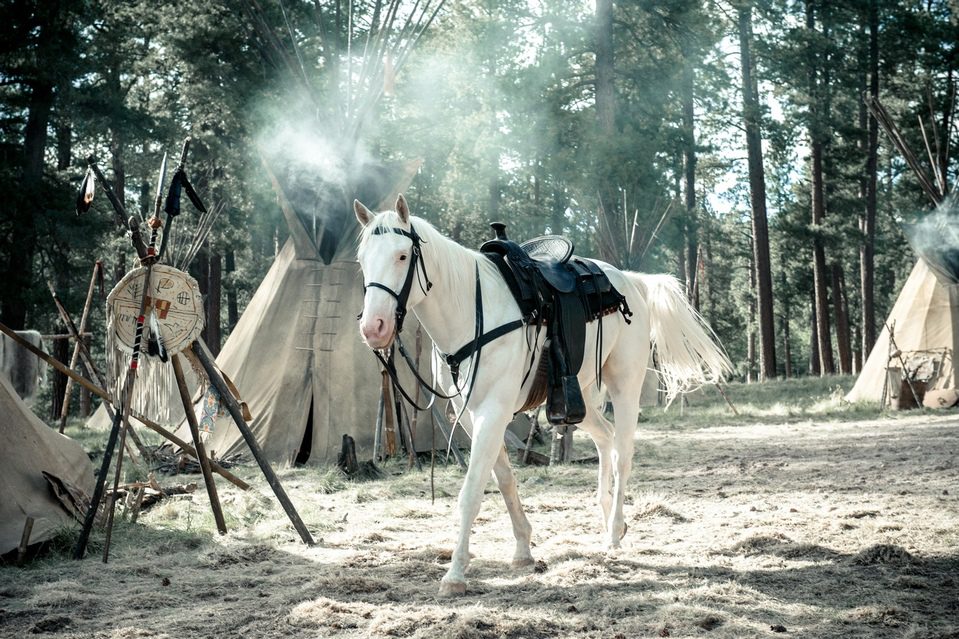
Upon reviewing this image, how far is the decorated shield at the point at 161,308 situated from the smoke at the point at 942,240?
12.5 metres

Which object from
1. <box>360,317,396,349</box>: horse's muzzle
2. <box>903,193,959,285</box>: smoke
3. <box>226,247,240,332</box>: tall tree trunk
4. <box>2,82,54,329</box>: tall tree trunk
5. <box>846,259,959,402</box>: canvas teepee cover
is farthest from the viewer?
<box>226,247,240,332</box>: tall tree trunk

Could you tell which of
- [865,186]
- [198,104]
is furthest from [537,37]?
[865,186]

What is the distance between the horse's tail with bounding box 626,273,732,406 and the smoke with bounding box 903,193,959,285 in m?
9.77

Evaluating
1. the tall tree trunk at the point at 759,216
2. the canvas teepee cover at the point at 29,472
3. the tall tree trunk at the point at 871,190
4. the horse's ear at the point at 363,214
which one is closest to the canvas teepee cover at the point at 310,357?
the canvas teepee cover at the point at 29,472

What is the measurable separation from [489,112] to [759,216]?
687 centimetres

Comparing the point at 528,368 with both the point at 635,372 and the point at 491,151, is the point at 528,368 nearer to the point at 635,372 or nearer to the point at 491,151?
the point at 635,372

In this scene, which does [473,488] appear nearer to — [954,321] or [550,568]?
[550,568]

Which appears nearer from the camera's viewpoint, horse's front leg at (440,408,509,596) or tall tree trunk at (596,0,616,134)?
horse's front leg at (440,408,509,596)

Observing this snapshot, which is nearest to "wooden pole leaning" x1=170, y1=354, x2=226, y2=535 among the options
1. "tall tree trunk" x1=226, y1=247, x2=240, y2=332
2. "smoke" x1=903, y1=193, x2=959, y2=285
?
"smoke" x1=903, y1=193, x2=959, y2=285

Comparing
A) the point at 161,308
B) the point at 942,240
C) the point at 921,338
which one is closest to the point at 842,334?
the point at 921,338

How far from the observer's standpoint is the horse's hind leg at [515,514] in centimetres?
436

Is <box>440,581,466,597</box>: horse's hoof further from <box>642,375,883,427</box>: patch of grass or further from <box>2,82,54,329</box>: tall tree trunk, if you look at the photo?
<box>2,82,54,329</box>: tall tree trunk

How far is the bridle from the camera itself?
383cm

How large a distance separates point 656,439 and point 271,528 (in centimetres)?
667
